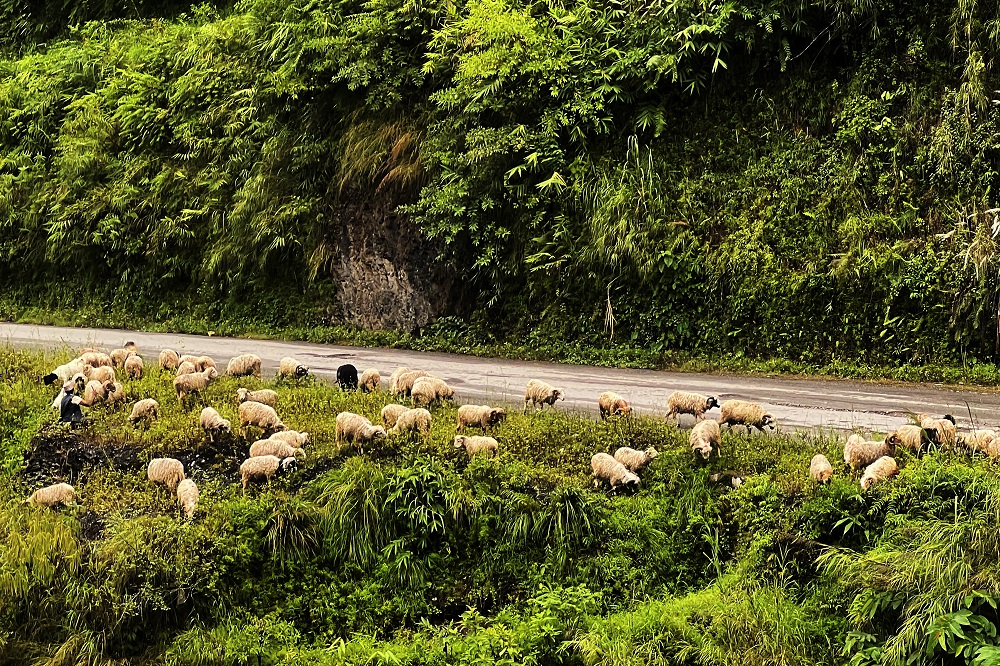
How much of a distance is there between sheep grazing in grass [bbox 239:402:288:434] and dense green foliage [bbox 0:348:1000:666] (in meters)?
0.86

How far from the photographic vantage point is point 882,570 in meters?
6.59

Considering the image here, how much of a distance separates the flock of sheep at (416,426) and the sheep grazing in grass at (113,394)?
0.01m

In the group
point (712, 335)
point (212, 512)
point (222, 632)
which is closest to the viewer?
point (222, 632)

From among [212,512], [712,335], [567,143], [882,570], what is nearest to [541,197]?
[567,143]

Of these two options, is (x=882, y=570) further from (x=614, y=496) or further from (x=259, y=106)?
(x=259, y=106)

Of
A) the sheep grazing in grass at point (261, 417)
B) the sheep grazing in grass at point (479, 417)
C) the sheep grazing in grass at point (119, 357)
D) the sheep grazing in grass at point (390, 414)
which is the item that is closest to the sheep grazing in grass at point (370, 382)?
the sheep grazing in grass at point (390, 414)

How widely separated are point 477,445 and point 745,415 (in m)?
2.96

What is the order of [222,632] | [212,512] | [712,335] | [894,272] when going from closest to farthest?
[222,632] → [212,512] → [894,272] → [712,335]

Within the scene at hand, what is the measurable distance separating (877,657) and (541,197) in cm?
1044

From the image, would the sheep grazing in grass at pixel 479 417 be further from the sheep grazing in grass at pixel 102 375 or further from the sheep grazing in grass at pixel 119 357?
the sheep grazing in grass at pixel 119 357

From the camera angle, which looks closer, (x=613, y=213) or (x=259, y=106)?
(x=613, y=213)

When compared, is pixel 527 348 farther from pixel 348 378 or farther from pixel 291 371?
pixel 291 371

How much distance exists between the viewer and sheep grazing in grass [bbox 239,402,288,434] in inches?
387

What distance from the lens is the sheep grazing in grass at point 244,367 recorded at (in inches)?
493
